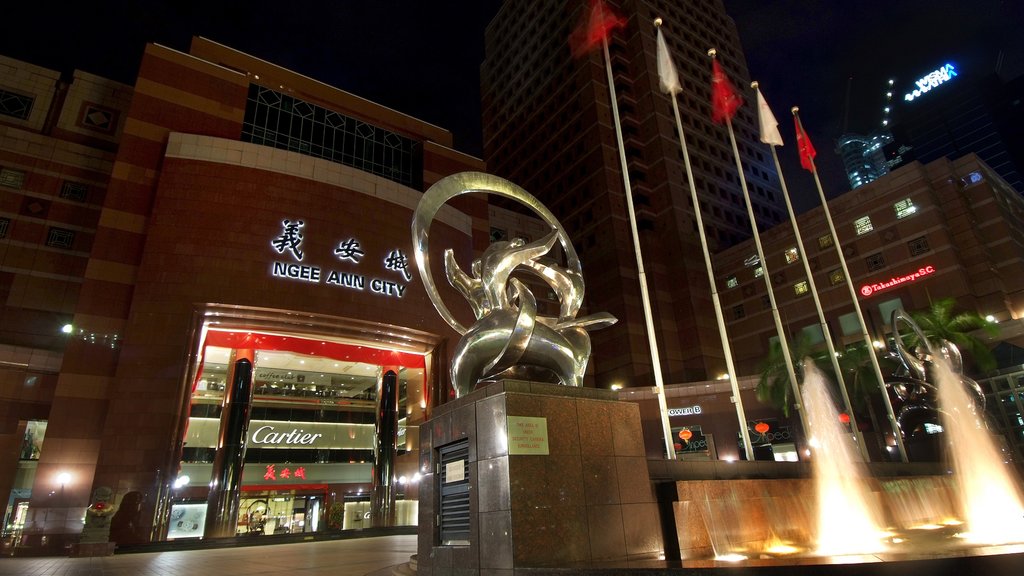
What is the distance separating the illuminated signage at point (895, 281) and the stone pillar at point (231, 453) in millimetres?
43356

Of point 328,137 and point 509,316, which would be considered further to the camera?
point 328,137

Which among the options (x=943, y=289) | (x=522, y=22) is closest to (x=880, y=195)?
→ (x=943, y=289)

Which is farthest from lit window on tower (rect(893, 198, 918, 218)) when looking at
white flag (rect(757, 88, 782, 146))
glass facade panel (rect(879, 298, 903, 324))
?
white flag (rect(757, 88, 782, 146))

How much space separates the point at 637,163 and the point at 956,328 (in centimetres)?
3598

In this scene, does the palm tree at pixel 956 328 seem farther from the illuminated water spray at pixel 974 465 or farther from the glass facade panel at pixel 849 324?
the glass facade panel at pixel 849 324

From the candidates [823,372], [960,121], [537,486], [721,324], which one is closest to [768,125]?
[721,324]

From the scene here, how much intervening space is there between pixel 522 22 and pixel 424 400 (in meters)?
71.1

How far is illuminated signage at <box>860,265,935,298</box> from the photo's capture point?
37.2 metres

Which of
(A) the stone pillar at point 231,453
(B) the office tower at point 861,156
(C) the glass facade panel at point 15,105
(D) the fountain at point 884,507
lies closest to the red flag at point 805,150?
(D) the fountain at point 884,507

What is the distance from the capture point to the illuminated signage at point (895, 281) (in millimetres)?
37156

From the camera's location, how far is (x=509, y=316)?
9297 mm

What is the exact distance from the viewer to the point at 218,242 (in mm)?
26500

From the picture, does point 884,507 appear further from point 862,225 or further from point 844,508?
point 862,225

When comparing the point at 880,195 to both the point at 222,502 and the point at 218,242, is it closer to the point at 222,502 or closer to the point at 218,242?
the point at 218,242
